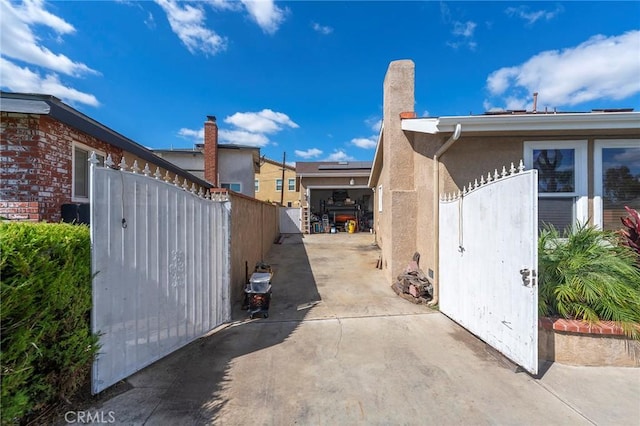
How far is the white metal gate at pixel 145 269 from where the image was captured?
2623 mm

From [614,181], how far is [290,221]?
576 inches

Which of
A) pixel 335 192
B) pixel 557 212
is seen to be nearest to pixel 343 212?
pixel 335 192

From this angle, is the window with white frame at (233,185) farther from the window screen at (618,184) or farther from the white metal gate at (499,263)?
the window screen at (618,184)

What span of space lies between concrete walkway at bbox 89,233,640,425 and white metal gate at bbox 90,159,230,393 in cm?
28

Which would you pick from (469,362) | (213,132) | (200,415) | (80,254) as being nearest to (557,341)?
(469,362)

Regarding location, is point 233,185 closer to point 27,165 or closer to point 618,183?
point 27,165

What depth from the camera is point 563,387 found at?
2.77 m

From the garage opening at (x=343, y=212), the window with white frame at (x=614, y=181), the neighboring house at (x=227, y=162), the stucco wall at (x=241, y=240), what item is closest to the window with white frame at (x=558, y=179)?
the window with white frame at (x=614, y=181)

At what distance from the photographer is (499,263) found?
3416mm

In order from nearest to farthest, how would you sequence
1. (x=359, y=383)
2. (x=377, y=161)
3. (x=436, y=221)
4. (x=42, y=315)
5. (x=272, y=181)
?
(x=42, y=315)
(x=359, y=383)
(x=436, y=221)
(x=377, y=161)
(x=272, y=181)

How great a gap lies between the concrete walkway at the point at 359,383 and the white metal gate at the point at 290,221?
509 inches

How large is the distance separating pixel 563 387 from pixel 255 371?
10.7ft

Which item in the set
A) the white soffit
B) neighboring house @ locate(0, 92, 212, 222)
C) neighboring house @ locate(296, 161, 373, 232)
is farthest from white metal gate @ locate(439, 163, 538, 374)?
neighboring house @ locate(296, 161, 373, 232)

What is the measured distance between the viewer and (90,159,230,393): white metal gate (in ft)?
8.61
